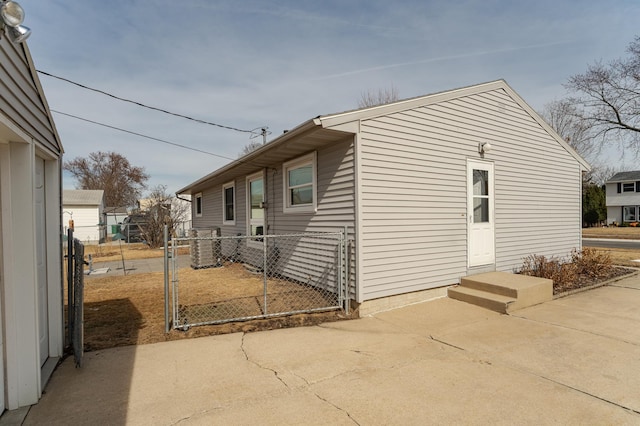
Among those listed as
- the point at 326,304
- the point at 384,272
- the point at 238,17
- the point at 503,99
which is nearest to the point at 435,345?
the point at 384,272

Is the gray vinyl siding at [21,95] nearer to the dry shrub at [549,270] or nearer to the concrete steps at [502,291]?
the concrete steps at [502,291]

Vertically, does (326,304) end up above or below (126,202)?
below

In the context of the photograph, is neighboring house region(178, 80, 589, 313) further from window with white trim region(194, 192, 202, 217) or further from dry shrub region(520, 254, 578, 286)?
window with white trim region(194, 192, 202, 217)

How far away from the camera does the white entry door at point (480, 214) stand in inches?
254

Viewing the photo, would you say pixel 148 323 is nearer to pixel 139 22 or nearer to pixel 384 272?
pixel 384 272

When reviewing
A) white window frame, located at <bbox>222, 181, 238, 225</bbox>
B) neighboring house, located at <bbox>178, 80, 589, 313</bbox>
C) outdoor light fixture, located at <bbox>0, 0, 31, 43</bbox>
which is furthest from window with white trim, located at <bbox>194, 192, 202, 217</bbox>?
outdoor light fixture, located at <bbox>0, 0, 31, 43</bbox>

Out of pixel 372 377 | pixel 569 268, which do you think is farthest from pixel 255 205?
pixel 569 268

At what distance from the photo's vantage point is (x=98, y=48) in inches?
307

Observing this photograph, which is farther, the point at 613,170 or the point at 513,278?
the point at 613,170

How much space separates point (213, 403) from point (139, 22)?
26.7 ft

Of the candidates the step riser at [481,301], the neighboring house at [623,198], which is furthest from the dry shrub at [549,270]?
the neighboring house at [623,198]

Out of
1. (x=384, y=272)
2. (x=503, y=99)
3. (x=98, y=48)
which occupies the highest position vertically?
(x=98, y=48)

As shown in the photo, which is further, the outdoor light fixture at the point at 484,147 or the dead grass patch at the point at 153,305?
the outdoor light fixture at the point at 484,147

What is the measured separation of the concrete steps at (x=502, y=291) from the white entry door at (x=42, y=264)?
5679mm
